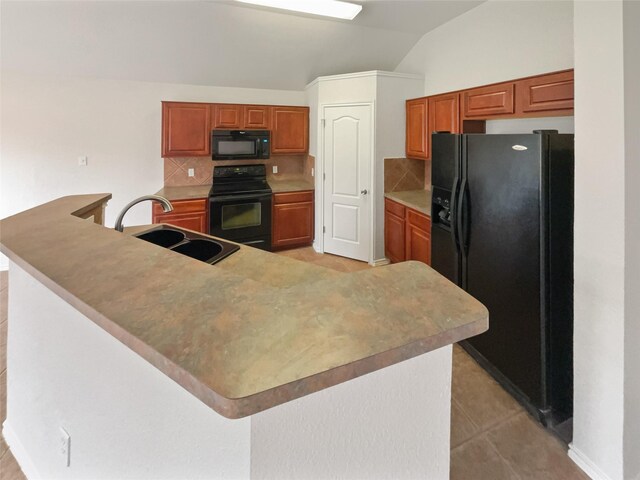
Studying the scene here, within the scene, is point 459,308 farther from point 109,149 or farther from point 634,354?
point 109,149

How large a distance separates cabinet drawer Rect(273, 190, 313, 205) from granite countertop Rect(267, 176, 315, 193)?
0.17 feet

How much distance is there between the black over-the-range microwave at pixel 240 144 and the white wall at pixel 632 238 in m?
3.96

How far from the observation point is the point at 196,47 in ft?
13.4

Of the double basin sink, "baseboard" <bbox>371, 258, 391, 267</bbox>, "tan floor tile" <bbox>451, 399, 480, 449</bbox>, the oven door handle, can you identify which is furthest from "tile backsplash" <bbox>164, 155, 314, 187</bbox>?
"tan floor tile" <bbox>451, 399, 480, 449</bbox>

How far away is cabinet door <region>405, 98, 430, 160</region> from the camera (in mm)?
3948

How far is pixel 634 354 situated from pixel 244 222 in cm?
394

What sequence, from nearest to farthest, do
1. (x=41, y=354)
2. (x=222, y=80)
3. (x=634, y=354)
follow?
(x=41, y=354) → (x=634, y=354) → (x=222, y=80)

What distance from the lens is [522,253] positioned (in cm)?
201

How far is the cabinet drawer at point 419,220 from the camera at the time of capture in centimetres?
343

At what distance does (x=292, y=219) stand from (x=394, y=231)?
1.45 metres

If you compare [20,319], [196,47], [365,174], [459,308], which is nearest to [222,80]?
[196,47]

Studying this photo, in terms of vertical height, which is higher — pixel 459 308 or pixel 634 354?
pixel 459 308

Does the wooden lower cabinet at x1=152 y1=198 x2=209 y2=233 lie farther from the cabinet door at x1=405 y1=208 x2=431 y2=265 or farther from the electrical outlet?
the electrical outlet

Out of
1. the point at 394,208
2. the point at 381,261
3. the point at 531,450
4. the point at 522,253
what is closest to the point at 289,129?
the point at 394,208
